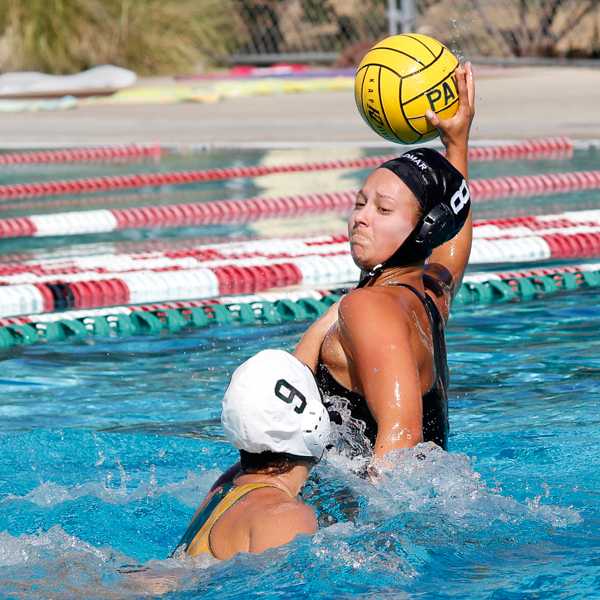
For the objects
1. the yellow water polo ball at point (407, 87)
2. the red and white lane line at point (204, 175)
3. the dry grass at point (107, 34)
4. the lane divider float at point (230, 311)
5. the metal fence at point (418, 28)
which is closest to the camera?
the yellow water polo ball at point (407, 87)

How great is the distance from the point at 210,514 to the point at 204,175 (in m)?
7.85

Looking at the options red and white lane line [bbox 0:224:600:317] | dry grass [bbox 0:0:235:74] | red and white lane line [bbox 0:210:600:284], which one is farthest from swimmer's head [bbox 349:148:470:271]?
dry grass [bbox 0:0:235:74]

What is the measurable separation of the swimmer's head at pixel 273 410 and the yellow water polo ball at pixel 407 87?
4.46ft

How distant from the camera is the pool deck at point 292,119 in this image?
1259cm

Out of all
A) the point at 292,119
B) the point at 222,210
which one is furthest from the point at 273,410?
the point at 292,119

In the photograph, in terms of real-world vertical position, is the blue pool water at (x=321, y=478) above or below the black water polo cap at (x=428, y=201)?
below

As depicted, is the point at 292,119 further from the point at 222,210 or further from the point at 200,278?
the point at 200,278

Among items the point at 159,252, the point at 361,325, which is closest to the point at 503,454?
the point at 361,325

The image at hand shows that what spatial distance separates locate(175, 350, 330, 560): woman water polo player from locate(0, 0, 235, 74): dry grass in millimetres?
15188

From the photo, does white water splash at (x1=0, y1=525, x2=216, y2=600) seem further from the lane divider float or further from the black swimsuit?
the lane divider float

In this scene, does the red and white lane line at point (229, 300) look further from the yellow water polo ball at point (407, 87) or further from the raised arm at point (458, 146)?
the raised arm at point (458, 146)

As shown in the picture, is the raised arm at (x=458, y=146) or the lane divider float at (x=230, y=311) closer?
the raised arm at (x=458, y=146)

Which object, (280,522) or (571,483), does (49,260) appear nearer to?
(571,483)

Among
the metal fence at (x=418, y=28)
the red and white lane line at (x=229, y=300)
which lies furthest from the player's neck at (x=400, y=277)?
the metal fence at (x=418, y=28)
